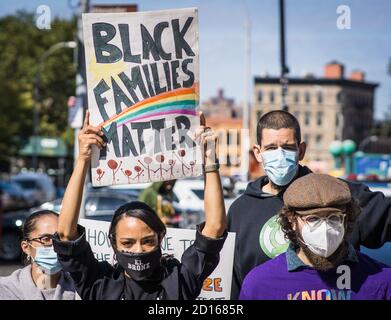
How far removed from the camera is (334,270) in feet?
11.5

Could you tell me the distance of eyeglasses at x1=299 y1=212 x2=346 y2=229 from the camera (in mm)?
3486

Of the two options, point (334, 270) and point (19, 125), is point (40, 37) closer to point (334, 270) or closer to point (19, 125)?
point (19, 125)

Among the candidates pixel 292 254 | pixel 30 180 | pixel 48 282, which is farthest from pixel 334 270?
pixel 30 180

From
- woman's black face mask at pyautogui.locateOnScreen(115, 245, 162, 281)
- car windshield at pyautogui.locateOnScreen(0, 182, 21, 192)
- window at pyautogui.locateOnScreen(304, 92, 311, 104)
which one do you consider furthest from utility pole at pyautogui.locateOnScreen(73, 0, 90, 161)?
window at pyautogui.locateOnScreen(304, 92, 311, 104)

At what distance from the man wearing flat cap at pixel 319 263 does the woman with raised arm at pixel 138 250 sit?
1.07ft

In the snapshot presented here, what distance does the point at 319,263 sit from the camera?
11.5 ft

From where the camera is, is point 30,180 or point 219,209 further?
point 30,180

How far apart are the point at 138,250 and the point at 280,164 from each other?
89cm

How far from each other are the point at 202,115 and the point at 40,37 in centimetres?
8047

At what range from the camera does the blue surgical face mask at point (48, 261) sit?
4059mm

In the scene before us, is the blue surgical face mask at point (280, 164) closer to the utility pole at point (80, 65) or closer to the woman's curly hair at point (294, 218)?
the woman's curly hair at point (294, 218)

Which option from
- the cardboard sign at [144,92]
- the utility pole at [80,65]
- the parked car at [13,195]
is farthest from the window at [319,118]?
the cardboard sign at [144,92]

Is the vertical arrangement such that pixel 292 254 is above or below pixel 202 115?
below
